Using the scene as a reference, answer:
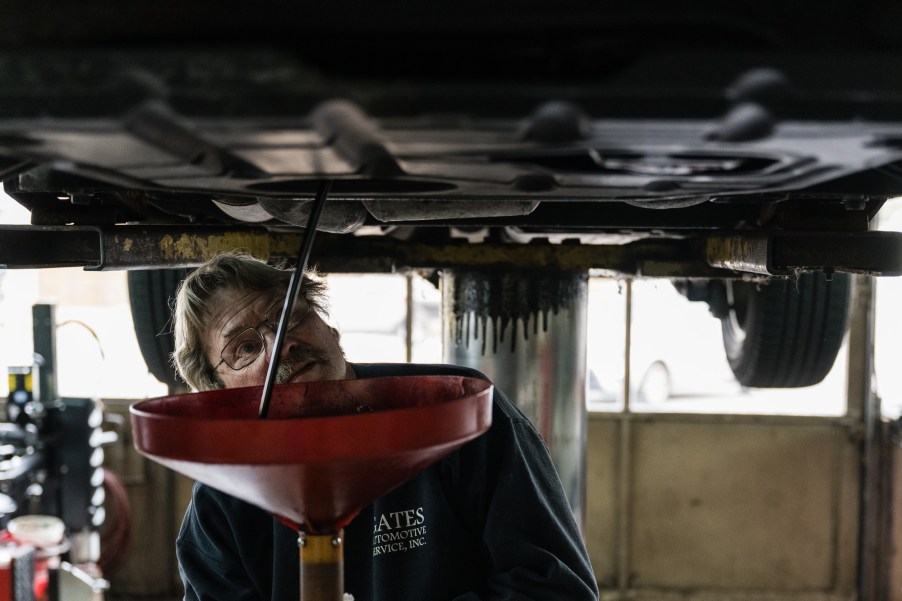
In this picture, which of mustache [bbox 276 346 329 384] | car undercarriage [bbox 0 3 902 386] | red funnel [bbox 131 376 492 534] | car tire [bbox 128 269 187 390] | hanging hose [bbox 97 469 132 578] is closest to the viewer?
car undercarriage [bbox 0 3 902 386]

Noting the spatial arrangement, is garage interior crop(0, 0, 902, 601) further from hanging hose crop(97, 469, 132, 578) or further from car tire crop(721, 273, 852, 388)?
hanging hose crop(97, 469, 132, 578)

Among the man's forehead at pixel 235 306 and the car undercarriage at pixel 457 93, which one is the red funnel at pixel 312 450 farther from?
the man's forehead at pixel 235 306

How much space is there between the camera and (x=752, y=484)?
3.97m

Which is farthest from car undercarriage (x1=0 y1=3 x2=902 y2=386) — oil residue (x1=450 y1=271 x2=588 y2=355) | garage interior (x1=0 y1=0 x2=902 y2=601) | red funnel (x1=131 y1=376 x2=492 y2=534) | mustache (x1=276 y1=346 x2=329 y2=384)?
oil residue (x1=450 y1=271 x2=588 y2=355)

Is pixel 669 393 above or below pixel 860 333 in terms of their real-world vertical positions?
below

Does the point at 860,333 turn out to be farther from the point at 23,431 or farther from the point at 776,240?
the point at 23,431

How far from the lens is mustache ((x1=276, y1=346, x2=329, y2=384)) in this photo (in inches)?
41.9

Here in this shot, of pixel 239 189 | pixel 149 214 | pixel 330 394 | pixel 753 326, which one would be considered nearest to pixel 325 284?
pixel 149 214

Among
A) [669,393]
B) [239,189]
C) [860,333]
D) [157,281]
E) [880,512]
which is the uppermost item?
[239,189]

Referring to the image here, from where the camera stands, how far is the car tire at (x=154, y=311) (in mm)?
1673

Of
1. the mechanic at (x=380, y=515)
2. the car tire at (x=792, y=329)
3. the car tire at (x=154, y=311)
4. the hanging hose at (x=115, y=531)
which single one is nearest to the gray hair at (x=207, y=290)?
the mechanic at (x=380, y=515)

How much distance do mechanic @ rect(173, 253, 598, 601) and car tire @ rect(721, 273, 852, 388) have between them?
817 millimetres

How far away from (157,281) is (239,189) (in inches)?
44.6

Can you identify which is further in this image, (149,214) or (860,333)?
(860,333)
